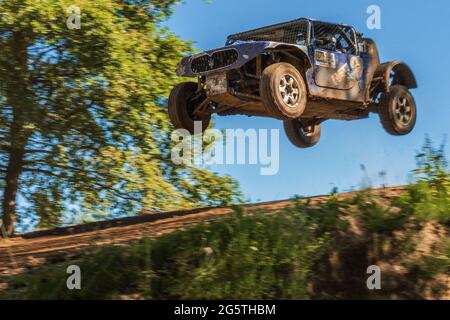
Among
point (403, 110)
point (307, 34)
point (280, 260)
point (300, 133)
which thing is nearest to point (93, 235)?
point (280, 260)

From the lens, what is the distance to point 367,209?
831 centimetres

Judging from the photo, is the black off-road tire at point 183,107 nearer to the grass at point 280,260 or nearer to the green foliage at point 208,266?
the grass at point 280,260

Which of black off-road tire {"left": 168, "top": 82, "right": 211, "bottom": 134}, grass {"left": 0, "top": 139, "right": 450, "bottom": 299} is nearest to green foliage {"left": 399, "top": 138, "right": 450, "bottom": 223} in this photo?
grass {"left": 0, "top": 139, "right": 450, "bottom": 299}

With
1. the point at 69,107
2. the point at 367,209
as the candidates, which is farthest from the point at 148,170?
the point at 367,209

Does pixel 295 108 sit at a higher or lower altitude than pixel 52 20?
lower

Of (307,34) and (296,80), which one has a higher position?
(307,34)

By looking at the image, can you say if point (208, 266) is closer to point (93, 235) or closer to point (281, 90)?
point (93, 235)

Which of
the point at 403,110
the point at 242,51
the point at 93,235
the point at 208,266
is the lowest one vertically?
the point at 208,266

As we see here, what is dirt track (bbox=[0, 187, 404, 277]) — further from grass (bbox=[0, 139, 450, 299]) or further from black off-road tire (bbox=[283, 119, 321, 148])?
black off-road tire (bbox=[283, 119, 321, 148])

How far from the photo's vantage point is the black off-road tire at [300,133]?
14.4m

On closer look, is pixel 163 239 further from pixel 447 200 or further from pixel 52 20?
pixel 52 20

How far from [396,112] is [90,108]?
21.8 ft

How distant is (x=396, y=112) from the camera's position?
42.6 ft

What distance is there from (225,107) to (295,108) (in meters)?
1.52
